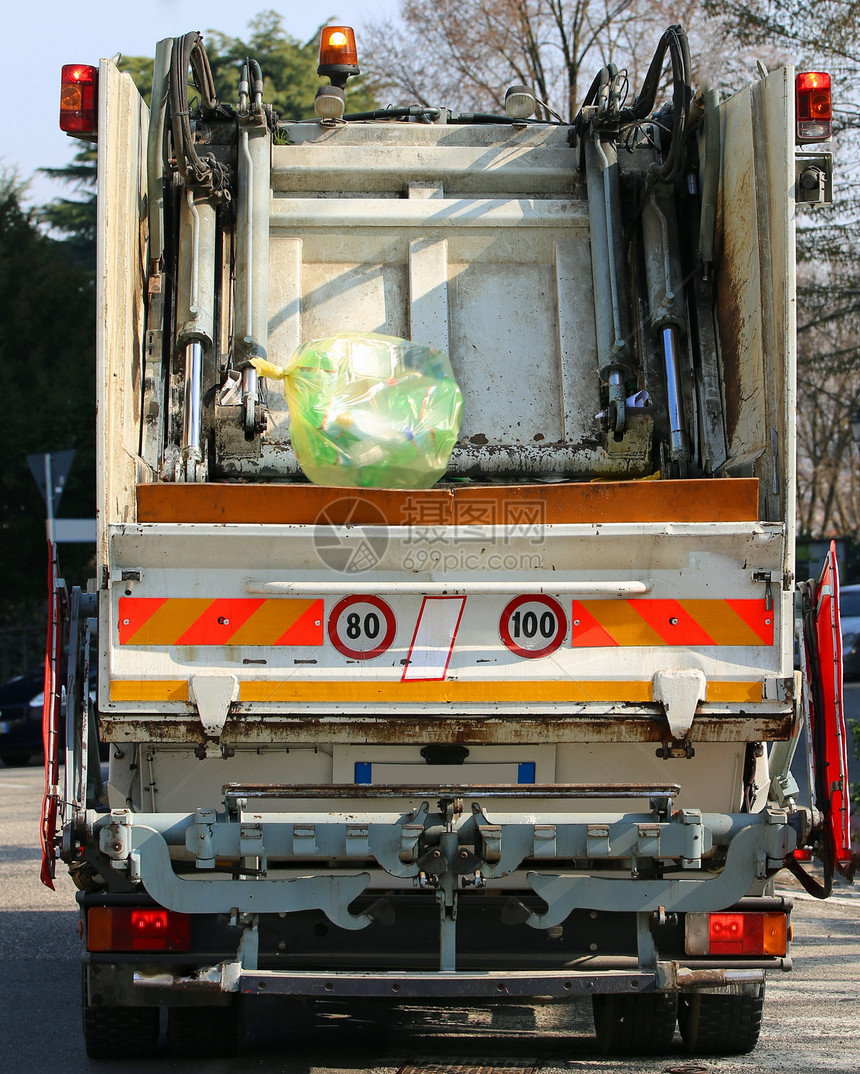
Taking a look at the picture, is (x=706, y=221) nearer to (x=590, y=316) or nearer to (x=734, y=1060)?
(x=590, y=316)

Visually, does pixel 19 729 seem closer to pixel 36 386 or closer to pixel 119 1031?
pixel 36 386

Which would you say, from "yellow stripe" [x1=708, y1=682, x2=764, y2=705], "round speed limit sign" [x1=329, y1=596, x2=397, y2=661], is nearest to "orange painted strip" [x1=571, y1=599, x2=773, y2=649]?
"yellow stripe" [x1=708, y1=682, x2=764, y2=705]

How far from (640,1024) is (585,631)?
51.0 inches

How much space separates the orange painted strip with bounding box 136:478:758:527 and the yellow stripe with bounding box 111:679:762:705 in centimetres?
43

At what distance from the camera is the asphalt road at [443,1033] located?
3.88 meters

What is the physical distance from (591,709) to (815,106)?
6.84 feet

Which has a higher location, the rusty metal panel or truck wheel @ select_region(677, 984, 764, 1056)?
the rusty metal panel

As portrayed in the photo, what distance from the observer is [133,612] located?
11.4 feet

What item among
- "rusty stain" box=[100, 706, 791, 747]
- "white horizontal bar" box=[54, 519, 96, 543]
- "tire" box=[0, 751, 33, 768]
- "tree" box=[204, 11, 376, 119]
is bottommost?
"tire" box=[0, 751, 33, 768]

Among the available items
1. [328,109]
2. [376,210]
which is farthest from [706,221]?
[328,109]

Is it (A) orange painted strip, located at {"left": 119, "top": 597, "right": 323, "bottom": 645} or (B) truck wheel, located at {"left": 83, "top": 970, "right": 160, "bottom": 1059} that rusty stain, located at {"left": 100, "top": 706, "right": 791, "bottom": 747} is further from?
(B) truck wheel, located at {"left": 83, "top": 970, "right": 160, "bottom": 1059}

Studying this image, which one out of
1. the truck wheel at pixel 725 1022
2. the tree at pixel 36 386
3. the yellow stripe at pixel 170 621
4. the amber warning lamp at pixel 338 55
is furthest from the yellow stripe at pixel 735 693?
the tree at pixel 36 386

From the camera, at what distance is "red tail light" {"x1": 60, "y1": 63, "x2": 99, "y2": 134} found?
421 centimetres

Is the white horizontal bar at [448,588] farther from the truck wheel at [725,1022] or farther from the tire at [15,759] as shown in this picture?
the tire at [15,759]
